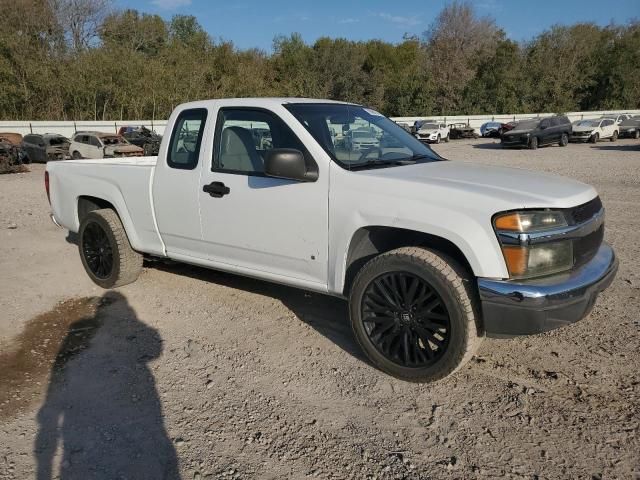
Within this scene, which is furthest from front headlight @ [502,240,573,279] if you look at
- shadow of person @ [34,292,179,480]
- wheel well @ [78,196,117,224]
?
wheel well @ [78,196,117,224]

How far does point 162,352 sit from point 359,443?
6.05 feet

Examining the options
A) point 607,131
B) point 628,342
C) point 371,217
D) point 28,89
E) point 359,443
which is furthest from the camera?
point 28,89

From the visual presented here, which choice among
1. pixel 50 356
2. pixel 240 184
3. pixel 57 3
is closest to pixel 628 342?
pixel 240 184

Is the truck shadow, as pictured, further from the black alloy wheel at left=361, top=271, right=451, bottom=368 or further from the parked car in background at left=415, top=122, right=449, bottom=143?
the parked car in background at left=415, top=122, right=449, bottom=143

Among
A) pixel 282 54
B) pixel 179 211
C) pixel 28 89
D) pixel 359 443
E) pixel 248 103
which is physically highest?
pixel 282 54

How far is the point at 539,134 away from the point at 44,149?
2436cm

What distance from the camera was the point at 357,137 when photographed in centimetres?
413

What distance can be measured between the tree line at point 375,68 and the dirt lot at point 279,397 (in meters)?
41.0

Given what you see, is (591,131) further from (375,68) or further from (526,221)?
(375,68)

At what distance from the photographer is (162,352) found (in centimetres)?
402

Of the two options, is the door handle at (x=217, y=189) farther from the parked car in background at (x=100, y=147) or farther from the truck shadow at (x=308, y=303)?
the parked car in background at (x=100, y=147)

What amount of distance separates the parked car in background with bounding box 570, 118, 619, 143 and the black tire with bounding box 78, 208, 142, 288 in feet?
102

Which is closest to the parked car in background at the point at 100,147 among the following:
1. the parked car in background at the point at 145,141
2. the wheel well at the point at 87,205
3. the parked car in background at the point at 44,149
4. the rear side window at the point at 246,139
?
the parked car in background at the point at 44,149

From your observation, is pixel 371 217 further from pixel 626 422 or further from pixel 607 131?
pixel 607 131
